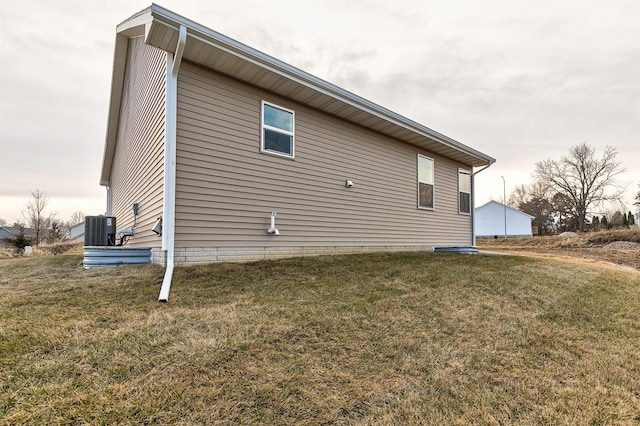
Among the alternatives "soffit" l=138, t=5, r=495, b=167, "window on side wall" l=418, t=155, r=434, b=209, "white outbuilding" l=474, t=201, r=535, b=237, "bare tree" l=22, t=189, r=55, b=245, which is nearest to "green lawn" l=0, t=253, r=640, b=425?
"soffit" l=138, t=5, r=495, b=167

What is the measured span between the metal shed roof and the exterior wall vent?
369 centimetres

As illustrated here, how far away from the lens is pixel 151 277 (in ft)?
14.5

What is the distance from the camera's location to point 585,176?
33.7m

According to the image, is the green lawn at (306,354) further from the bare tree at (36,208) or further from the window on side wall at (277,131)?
the bare tree at (36,208)

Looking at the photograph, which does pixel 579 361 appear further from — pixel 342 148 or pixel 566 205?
pixel 566 205

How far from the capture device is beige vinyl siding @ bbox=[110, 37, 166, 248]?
5.49 meters

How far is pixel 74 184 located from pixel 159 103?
68.2 feet

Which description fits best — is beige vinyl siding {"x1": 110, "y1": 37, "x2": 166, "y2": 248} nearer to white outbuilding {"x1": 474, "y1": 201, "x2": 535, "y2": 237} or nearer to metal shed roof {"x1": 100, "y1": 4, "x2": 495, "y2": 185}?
metal shed roof {"x1": 100, "y1": 4, "x2": 495, "y2": 185}

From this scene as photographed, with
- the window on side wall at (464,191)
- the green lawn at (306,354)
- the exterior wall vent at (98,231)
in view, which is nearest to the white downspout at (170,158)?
the green lawn at (306,354)

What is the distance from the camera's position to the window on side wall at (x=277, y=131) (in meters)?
6.00

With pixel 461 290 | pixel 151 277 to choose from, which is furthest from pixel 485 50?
pixel 151 277

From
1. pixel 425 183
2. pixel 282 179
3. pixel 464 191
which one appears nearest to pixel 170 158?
pixel 282 179

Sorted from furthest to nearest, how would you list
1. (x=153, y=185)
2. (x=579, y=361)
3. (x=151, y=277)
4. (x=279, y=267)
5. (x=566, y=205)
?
(x=566, y=205) < (x=153, y=185) < (x=279, y=267) < (x=151, y=277) < (x=579, y=361)

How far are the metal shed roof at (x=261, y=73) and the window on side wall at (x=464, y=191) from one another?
1.26 meters
